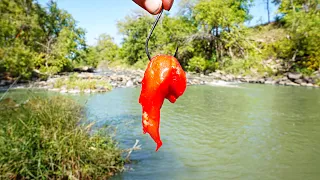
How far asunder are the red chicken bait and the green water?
4.14 m

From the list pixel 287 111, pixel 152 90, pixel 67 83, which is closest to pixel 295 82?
pixel 287 111

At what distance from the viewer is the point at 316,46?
79.1ft

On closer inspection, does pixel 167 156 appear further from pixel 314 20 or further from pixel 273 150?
pixel 314 20

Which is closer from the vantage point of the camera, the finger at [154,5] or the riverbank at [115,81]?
the finger at [154,5]

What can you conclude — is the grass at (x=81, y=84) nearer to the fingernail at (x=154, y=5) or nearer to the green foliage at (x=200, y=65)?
the green foliage at (x=200, y=65)

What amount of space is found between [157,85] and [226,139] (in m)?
7.14

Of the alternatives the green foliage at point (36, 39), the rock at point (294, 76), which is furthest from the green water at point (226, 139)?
the green foliage at point (36, 39)

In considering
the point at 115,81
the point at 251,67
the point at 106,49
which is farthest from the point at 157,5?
the point at 106,49

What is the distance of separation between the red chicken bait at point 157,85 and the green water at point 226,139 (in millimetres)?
4144

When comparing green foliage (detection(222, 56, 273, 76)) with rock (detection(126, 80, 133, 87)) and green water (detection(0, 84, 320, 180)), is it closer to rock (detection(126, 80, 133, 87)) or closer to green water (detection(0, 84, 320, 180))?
rock (detection(126, 80, 133, 87))

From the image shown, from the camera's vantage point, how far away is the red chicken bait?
1.01 metres

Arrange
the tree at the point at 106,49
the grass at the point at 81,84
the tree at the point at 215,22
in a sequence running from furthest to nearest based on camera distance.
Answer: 1. the tree at the point at 106,49
2. the tree at the point at 215,22
3. the grass at the point at 81,84

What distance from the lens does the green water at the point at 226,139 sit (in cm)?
566

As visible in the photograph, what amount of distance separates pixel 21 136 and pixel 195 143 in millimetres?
4392
